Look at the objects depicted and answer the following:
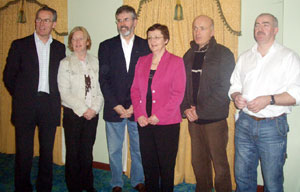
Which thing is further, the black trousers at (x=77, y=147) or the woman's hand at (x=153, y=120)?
the black trousers at (x=77, y=147)

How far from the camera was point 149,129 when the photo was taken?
2150 millimetres

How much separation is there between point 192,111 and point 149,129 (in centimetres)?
44

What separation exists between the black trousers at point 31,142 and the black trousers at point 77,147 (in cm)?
20

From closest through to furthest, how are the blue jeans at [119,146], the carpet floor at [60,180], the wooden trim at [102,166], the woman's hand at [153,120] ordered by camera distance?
1. the woman's hand at [153,120]
2. the blue jeans at [119,146]
3. the carpet floor at [60,180]
4. the wooden trim at [102,166]

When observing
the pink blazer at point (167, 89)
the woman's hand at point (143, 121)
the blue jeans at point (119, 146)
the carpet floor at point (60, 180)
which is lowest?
the carpet floor at point (60, 180)

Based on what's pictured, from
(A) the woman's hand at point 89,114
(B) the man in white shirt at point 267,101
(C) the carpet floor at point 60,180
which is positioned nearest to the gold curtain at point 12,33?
(C) the carpet floor at point 60,180

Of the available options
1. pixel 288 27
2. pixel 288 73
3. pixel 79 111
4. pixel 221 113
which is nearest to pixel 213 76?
pixel 221 113

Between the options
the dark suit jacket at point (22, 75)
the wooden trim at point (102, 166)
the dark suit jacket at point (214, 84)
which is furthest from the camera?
the wooden trim at point (102, 166)

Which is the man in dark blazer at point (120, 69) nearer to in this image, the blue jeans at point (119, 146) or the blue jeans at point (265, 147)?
the blue jeans at point (119, 146)

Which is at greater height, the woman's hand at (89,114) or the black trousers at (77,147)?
the woman's hand at (89,114)

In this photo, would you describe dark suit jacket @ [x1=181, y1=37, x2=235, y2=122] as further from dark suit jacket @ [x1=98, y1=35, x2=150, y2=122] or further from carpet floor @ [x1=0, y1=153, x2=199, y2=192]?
carpet floor @ [x1=0, y1=153, x2=199, y2=192]

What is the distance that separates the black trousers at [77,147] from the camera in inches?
94.7

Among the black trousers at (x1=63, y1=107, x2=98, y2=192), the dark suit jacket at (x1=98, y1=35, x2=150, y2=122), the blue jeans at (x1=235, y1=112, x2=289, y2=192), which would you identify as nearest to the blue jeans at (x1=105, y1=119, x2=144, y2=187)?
the dark suit jacket at (x1=98, y1=35, x2=150, y2=122)

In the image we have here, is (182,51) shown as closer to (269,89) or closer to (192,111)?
(192,111)
